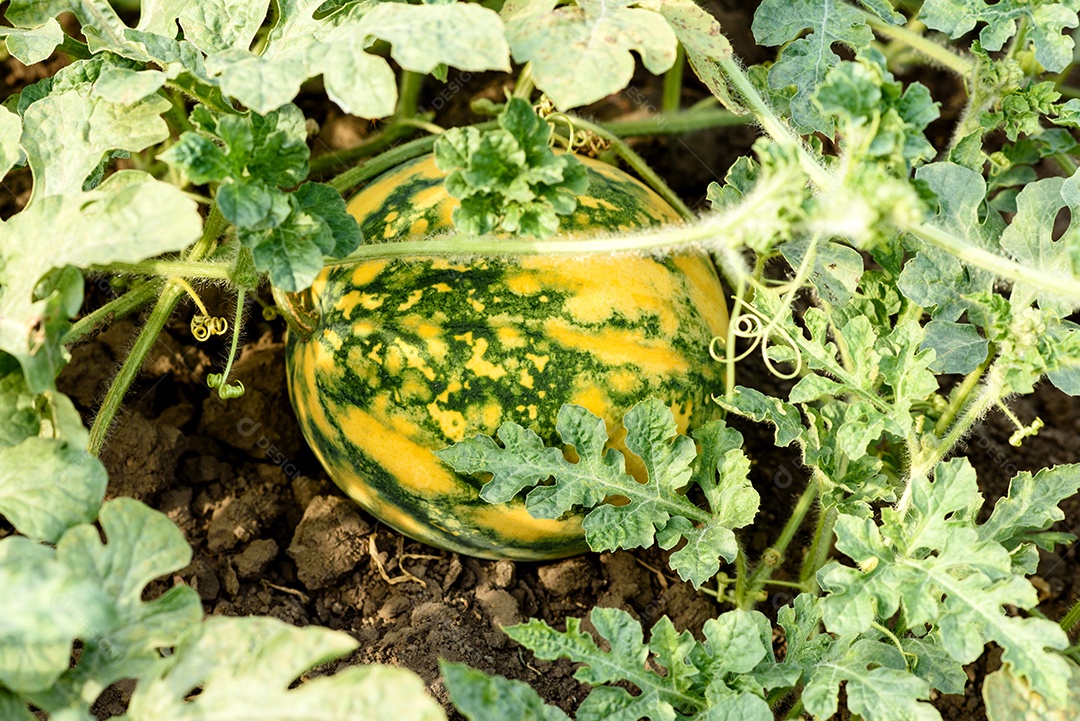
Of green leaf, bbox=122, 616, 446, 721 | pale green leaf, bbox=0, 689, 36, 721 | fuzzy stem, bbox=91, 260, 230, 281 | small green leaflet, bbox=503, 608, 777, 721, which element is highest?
fuzzy stem, bbox=91, 260, 230, 281

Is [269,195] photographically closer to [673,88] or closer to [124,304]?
[124,304]

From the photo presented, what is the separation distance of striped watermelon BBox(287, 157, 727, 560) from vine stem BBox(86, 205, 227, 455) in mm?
238

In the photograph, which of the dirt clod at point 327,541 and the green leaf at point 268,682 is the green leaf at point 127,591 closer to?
the green leaf at point 268,682

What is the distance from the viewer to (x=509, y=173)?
1813 mm

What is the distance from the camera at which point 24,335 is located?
5.32 feet

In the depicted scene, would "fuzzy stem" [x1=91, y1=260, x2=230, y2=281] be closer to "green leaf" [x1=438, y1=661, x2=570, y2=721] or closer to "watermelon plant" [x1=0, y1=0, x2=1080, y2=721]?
"watermelon plant" [x1=0, y1=0, x2=1080, y2=721]

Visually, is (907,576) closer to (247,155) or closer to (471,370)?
(471,370)

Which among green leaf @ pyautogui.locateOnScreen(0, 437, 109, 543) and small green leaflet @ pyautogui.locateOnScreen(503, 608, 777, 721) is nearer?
green leaf @ pyautogui.locateOnScreen(0, 437, 109, 543)

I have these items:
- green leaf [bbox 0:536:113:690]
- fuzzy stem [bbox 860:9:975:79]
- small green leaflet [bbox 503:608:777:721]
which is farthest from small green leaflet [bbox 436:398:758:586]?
fuzzy stem [bbox 860:9:975:79]

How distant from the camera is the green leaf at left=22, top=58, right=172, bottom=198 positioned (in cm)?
191

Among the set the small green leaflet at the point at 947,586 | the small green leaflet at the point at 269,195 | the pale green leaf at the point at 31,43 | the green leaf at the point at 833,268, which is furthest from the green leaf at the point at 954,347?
the pale green leaf at the point at 31,43

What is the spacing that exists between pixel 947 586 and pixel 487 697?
0.79 m

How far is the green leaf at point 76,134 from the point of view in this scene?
191cm

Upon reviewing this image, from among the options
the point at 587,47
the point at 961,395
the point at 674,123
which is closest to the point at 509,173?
the point at 587,47
